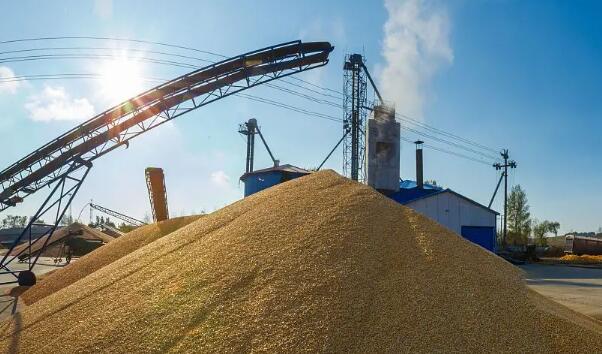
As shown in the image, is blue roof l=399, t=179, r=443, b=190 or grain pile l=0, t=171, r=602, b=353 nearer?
grain pile l=0, t=171, r=602, b=353

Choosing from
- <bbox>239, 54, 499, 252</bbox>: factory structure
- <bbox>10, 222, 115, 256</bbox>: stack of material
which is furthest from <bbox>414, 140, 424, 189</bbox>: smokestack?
<bbox>10, 222, 115, 256</bbox>: stack of material

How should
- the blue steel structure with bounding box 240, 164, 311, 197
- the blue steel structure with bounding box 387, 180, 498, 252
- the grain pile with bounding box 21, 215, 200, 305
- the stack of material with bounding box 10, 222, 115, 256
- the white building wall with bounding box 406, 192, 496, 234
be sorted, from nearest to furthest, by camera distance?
the grain pile with bounding box 21, 215, 200, 305, the stack of material with bounding box 10, 222, 115, 256, the blue steel structure with bounding box 240, 164, 311, 197, the white building wall with bounding box 406, 192, 496, 234, the blue steel structure with bounding box 387, 180, 498, 252

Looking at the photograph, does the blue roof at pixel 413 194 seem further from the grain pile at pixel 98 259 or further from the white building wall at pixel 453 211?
the grain pile at pixel 98 259

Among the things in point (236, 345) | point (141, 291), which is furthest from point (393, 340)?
point (141, 291)

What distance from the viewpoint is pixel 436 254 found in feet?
17.3

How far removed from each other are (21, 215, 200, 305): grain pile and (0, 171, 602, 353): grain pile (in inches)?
123

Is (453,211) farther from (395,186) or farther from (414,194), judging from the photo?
(395,186)

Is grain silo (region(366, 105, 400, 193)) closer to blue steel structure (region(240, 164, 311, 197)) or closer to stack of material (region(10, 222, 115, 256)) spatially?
blue steel structure (region(240, 164, 311, 197))

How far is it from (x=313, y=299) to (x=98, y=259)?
22.4 feet

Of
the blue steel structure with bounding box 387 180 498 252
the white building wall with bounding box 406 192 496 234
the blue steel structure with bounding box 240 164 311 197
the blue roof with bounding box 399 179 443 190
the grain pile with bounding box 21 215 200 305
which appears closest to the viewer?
the grain pile with bounding box 21 215 200 305

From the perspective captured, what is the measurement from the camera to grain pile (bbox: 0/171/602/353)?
3.92 metres

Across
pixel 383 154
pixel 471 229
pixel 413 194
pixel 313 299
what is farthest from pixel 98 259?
pixel 471 229

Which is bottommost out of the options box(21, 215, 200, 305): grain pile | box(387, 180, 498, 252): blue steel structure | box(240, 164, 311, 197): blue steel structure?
box(21, 215, 200, 305): grain pile

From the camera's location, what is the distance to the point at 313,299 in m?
4.23
